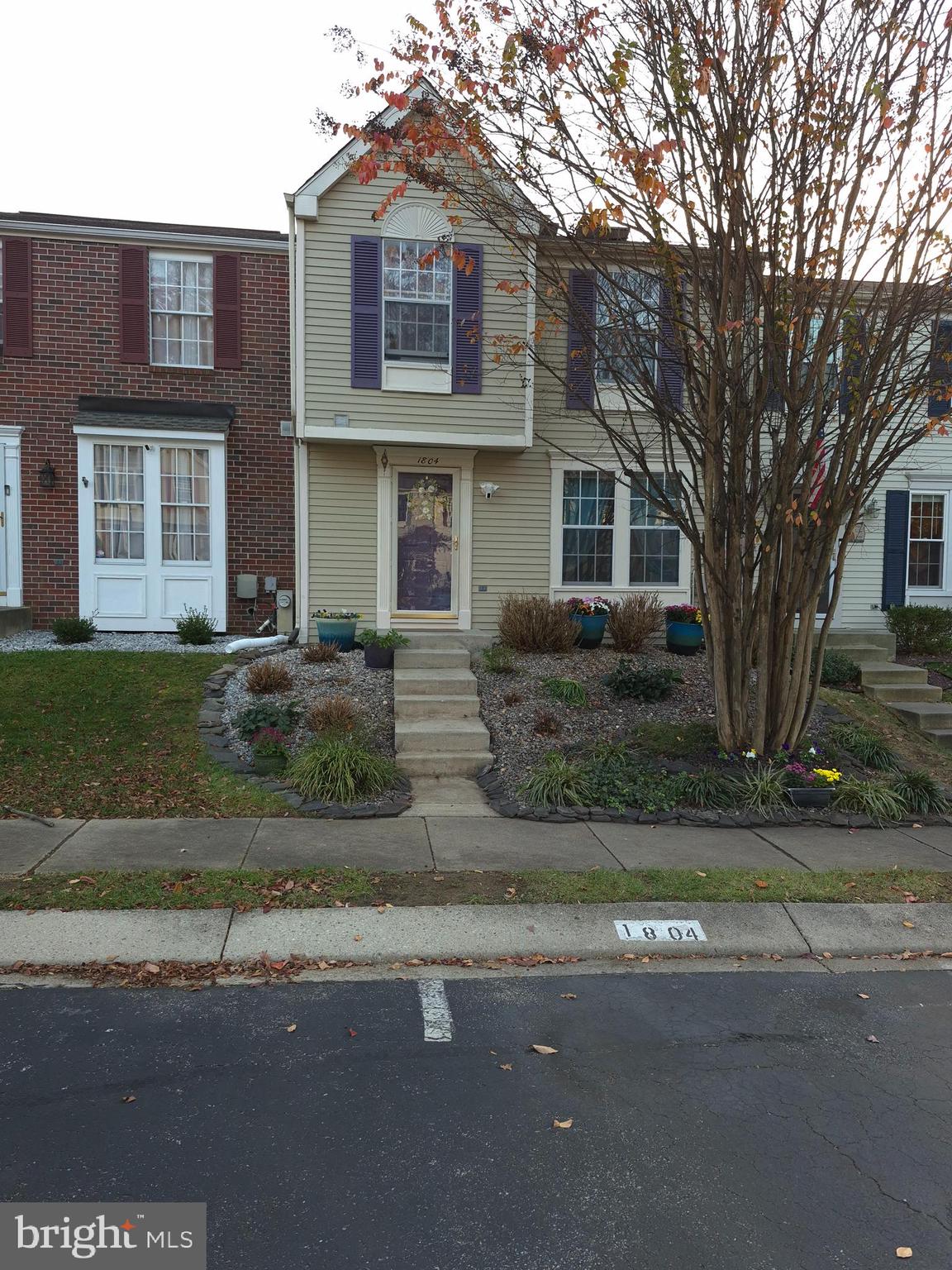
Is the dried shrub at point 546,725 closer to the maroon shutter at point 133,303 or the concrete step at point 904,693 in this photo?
the concrete step at point 904,693

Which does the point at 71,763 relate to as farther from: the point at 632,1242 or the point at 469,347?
the point at 469,347

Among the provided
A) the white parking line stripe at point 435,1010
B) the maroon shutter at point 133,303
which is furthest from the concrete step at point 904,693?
the maroon shutter at point 133,303

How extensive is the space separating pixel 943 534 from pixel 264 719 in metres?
12.0

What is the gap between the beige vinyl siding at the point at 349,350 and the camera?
11695mm

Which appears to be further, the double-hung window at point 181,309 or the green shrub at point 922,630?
the green shrub at point 922,630

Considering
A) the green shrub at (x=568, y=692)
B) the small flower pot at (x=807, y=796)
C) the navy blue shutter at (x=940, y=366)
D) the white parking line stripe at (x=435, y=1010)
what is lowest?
the white parking line stripe at (x=435, y=1010)

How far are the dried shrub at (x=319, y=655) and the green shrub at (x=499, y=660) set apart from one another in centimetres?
183

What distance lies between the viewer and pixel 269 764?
25.9ft

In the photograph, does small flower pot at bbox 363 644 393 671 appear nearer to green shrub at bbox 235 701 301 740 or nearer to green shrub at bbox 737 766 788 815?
green shrub at bbox 235 701 301 740

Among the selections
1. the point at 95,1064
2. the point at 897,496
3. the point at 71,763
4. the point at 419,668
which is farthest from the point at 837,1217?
the point at 897,496

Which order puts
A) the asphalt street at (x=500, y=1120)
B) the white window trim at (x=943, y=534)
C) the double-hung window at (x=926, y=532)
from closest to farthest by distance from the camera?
the asphalt street at (x=500, y=1120) → the white window trim at (x=943, y=534) → the double-hung window at (x=926, y=532)

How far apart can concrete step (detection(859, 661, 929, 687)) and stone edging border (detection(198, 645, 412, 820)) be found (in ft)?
22.9

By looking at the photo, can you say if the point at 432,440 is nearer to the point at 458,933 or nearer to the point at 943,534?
the point at 458,933

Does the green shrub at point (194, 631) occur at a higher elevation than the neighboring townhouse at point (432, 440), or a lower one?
lower
